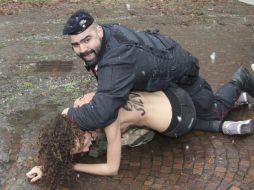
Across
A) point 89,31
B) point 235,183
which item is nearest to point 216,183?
point 235,183

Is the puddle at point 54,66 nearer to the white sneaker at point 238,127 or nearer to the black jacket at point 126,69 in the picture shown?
the black jacket at point 126,69

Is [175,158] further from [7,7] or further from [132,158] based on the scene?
[7,7]

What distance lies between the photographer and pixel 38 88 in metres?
6.18

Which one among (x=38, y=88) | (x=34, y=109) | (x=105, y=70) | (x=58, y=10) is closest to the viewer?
(x=105, y=70)

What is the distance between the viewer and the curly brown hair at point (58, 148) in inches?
149

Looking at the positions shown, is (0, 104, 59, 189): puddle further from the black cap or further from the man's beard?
the black cap

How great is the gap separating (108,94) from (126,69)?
0.26 metres

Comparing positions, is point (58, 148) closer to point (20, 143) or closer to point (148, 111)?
point (148, 111)

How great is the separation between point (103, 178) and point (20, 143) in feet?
3.63

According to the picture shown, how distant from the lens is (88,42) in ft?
13.1

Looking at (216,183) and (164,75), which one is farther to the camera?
(164,75)

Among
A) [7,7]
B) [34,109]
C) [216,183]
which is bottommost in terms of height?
[7,7]

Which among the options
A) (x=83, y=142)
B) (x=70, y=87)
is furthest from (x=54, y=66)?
(x=83, y=142)

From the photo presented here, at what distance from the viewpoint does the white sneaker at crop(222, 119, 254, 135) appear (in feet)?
14.9
